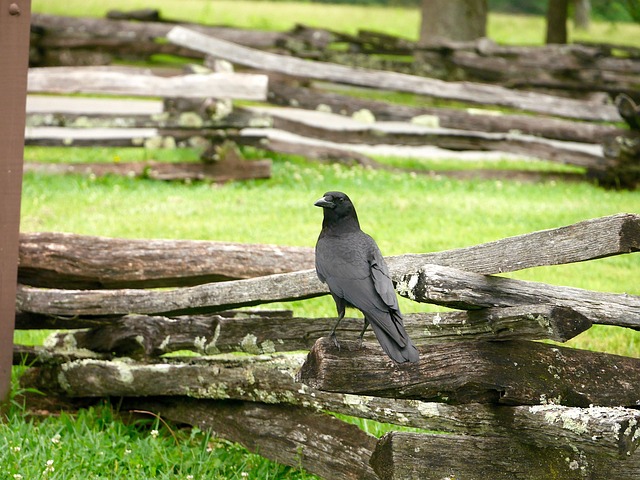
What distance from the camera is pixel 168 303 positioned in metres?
3.90

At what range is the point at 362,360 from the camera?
2756 millimetres

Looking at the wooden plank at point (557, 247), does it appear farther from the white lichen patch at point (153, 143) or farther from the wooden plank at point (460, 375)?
the white lichen patch at point (153, 143)

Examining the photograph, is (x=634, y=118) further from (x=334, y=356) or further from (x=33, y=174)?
(x=334, y=356)

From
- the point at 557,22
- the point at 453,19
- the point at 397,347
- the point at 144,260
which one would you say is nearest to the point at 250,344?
the point at 144,260

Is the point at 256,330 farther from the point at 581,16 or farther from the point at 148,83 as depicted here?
the point at 581,16

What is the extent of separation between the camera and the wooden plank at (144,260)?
4.06 meters

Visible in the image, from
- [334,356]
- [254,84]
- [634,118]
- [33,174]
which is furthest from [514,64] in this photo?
[334,356]

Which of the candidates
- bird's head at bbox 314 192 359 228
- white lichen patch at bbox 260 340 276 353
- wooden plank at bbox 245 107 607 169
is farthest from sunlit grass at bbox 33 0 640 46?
bird's head at bbox 314 192 359 228

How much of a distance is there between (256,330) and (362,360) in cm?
111

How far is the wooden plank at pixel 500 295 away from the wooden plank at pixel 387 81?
7.18m

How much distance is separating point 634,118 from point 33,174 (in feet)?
20.1

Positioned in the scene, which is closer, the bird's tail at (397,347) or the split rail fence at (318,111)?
the bird's tail at (397,347)

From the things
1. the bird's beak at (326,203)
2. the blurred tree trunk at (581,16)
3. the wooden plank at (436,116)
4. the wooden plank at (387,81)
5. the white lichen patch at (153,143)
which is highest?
the blurred tree trunk at (581,16)

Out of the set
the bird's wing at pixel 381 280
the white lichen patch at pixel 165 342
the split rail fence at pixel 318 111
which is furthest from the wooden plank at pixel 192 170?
the bird's wing at pixel 381 280
